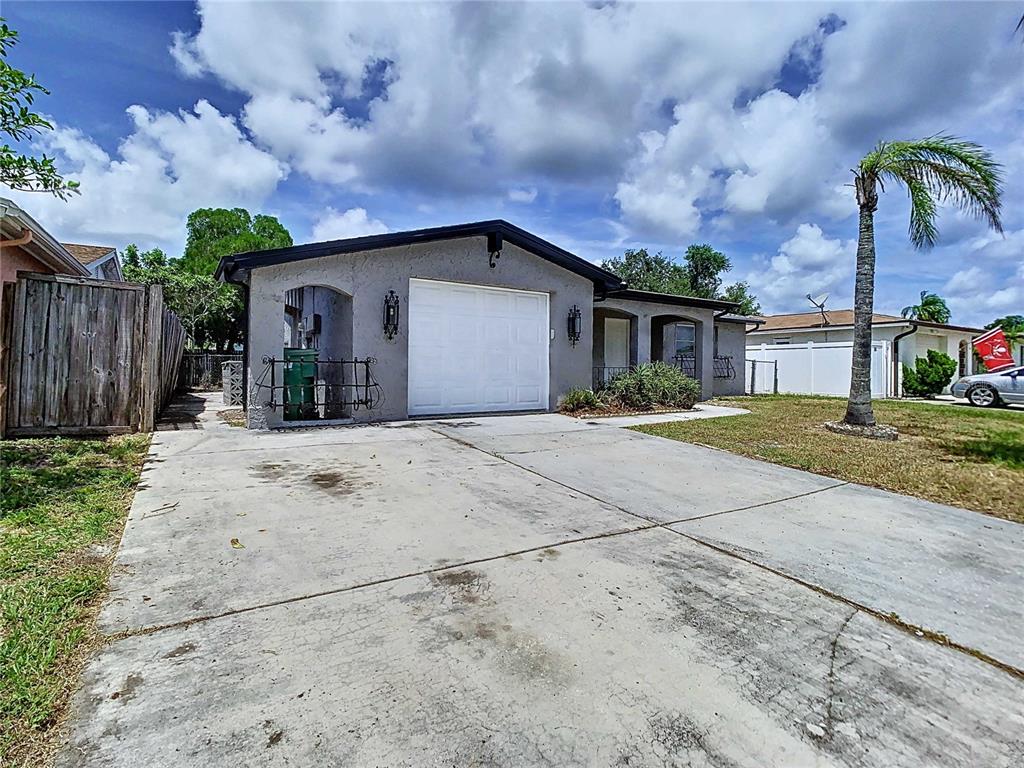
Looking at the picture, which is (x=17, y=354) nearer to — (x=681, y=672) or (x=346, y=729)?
(x=346, y=729)

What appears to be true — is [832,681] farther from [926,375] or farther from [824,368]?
[926,375]

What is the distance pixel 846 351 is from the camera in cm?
1811

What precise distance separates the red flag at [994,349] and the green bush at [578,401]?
72.9ft

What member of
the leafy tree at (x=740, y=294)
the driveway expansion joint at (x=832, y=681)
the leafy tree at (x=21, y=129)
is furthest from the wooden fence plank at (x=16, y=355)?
the leafy tree at (x=740, y=294)

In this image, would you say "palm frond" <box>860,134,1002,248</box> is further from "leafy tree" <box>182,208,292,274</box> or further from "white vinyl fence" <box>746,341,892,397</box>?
"leafy tree" <box>182,208,292,274</box>

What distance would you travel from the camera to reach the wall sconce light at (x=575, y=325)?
11.3m

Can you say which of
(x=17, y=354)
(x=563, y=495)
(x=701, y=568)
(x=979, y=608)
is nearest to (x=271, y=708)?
(x=701, y=568)

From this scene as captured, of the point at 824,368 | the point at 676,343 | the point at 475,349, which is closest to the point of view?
the point at 475,349

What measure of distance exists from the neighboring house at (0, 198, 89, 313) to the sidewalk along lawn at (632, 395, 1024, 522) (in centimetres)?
876

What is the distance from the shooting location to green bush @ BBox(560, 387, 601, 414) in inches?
432

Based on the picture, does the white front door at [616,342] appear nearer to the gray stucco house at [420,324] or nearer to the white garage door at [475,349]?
the gray stucco house at [420,324]

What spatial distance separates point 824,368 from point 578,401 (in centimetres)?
1282

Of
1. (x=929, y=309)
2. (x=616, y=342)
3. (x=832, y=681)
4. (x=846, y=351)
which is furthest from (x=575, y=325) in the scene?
(x=929, y=309)

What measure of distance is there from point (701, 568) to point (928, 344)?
81.6 ft
